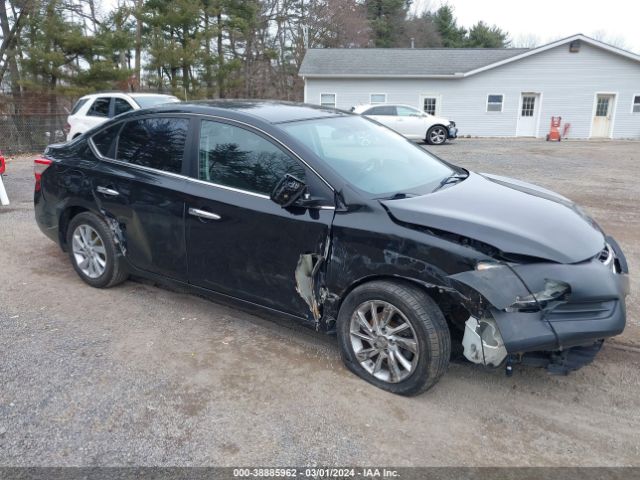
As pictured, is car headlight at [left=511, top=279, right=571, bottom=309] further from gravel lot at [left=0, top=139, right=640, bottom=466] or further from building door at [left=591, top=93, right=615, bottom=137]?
building door at [left=591, top=93, right=615, bottom=137]

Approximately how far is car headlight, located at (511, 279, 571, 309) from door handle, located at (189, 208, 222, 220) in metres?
2.08

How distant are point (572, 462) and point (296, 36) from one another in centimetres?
3760

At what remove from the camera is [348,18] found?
38625 mm

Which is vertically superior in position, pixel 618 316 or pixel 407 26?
pixel 407 26

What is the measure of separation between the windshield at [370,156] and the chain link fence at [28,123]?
609 inches

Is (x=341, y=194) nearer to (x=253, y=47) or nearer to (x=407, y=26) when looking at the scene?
(x=253, y=47)

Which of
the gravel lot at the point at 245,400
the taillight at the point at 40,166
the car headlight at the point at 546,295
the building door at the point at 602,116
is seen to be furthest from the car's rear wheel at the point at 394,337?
the building door at the point at 602,116

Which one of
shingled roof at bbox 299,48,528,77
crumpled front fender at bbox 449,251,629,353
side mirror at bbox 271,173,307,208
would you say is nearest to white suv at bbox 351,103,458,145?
shingled roof at bbox 299,48,528,77

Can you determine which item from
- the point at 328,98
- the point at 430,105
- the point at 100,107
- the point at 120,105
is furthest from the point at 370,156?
the point at 430,105

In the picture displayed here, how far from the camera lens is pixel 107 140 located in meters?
4.60

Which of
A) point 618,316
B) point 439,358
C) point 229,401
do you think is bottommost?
point 229,401

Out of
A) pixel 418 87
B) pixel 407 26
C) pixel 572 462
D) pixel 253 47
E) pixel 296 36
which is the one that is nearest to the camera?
pixel 572 462

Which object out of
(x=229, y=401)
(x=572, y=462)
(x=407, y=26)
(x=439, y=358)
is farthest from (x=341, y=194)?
(x=407, y=26)

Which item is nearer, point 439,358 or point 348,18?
point 439,358
